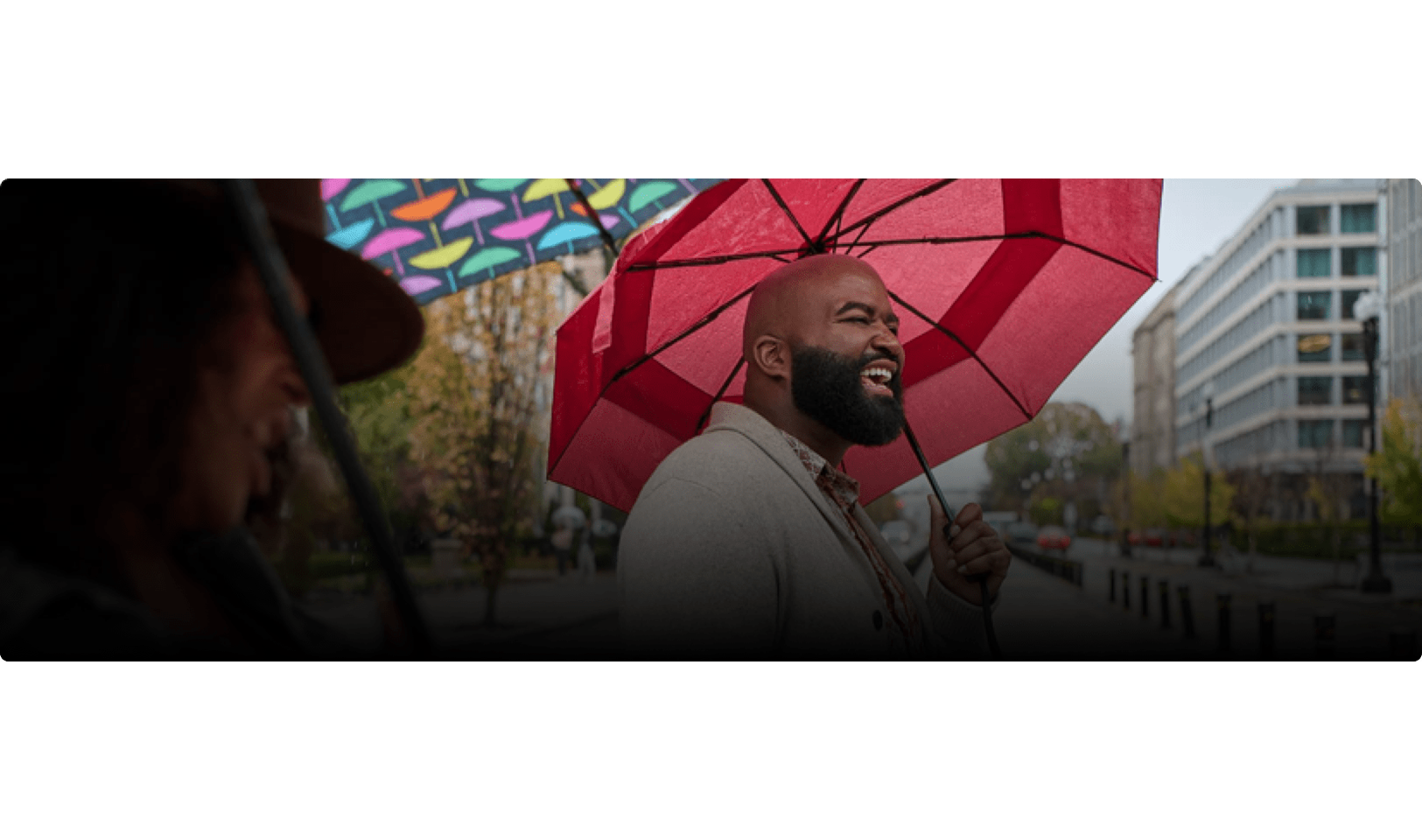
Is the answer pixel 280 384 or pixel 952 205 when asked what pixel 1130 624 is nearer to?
pixel 952 205

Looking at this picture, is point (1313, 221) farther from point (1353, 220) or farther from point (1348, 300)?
point (1348, 300)

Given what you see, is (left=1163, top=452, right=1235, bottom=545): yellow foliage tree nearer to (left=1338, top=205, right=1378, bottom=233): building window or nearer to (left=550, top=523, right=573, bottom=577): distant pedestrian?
(left=1338, top=205, right=1378, bottom=233): building window

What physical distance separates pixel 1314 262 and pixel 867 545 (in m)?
27.2

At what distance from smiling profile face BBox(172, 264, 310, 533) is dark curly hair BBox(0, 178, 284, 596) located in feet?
0.04

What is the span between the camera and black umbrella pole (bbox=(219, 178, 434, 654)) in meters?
0.98

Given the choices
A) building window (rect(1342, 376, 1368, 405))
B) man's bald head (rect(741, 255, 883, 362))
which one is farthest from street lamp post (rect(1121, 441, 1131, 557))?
man's bald head (rect(741, 255, 883, 362))

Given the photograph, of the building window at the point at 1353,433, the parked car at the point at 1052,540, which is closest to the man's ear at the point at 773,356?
the building window at the point at 1353,433

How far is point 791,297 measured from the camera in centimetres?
233

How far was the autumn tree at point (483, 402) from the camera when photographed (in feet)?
37.8

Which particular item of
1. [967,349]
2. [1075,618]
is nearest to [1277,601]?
[1075,618]

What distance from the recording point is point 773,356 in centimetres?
235

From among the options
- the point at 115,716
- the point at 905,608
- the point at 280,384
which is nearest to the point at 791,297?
the point at 905,608

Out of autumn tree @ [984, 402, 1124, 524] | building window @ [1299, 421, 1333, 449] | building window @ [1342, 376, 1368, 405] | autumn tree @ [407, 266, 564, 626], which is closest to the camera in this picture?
autumn tree @ [407, 266, 564, 626]

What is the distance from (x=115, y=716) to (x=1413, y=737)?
1.81m
